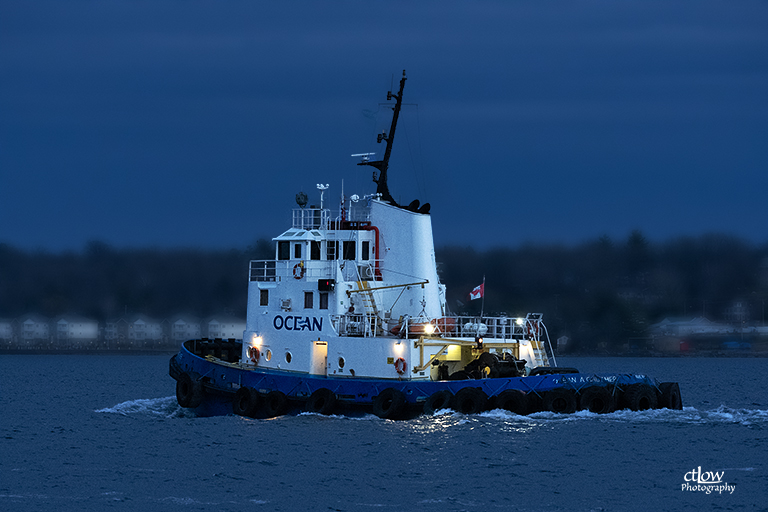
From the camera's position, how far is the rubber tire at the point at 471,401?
28.8 meters

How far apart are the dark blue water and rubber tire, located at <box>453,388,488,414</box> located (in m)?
0.27

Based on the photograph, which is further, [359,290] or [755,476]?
[359,290]

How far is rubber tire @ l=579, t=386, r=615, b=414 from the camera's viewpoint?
29.2 metres

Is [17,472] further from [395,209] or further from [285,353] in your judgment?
[395,209]

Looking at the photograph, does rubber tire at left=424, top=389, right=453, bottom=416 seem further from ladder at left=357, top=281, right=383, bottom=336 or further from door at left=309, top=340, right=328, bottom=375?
door at left=309, top=340, right=328, bottom=375

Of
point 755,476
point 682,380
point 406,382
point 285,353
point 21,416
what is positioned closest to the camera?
point 755,476

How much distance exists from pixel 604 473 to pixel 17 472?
1388cm

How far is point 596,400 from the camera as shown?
2944 centimetres

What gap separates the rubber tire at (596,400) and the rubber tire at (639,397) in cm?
56

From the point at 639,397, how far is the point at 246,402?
11247mm

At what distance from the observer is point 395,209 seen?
3219 centimetres

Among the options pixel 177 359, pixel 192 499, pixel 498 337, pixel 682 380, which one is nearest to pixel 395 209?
pixel 498 337

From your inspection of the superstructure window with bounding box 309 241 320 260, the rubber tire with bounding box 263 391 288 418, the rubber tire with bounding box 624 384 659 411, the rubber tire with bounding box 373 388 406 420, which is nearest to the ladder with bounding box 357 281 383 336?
the superstructure window with bounding box 309 241 320 260

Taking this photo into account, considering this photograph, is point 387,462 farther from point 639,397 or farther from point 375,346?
point 639,397
